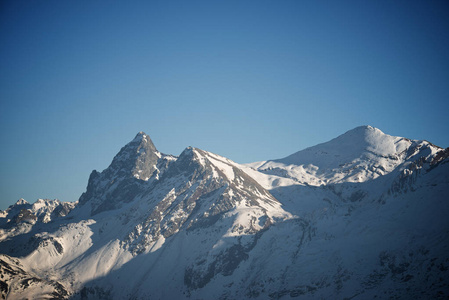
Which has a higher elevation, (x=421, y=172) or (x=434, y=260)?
(x=421, y=172)

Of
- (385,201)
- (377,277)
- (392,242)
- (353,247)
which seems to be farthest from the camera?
(385,201)

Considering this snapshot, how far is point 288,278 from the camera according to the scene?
177m

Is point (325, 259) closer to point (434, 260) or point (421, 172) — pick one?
point (434, 260)

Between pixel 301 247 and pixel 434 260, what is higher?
pixel 301 247

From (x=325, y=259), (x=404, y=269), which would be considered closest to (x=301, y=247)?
(x=325, y=259)

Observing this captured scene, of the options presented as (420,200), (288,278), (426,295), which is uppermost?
(420,200)

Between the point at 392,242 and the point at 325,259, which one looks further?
the point at 325,259

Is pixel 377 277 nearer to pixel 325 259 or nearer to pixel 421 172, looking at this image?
pixel 325 259

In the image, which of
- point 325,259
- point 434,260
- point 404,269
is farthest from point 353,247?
point 434,260

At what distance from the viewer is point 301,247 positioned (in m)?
200

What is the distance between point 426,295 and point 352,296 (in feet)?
92.0

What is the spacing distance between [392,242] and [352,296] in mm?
32393

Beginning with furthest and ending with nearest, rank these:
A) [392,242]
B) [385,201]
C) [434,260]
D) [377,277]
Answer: [385,201]
[392,242]
[377,277]
[434,260]

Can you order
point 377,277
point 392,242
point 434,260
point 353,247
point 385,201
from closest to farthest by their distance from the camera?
point 434,260
point 377,277
point 392,242
point 353,247
point 385,201
